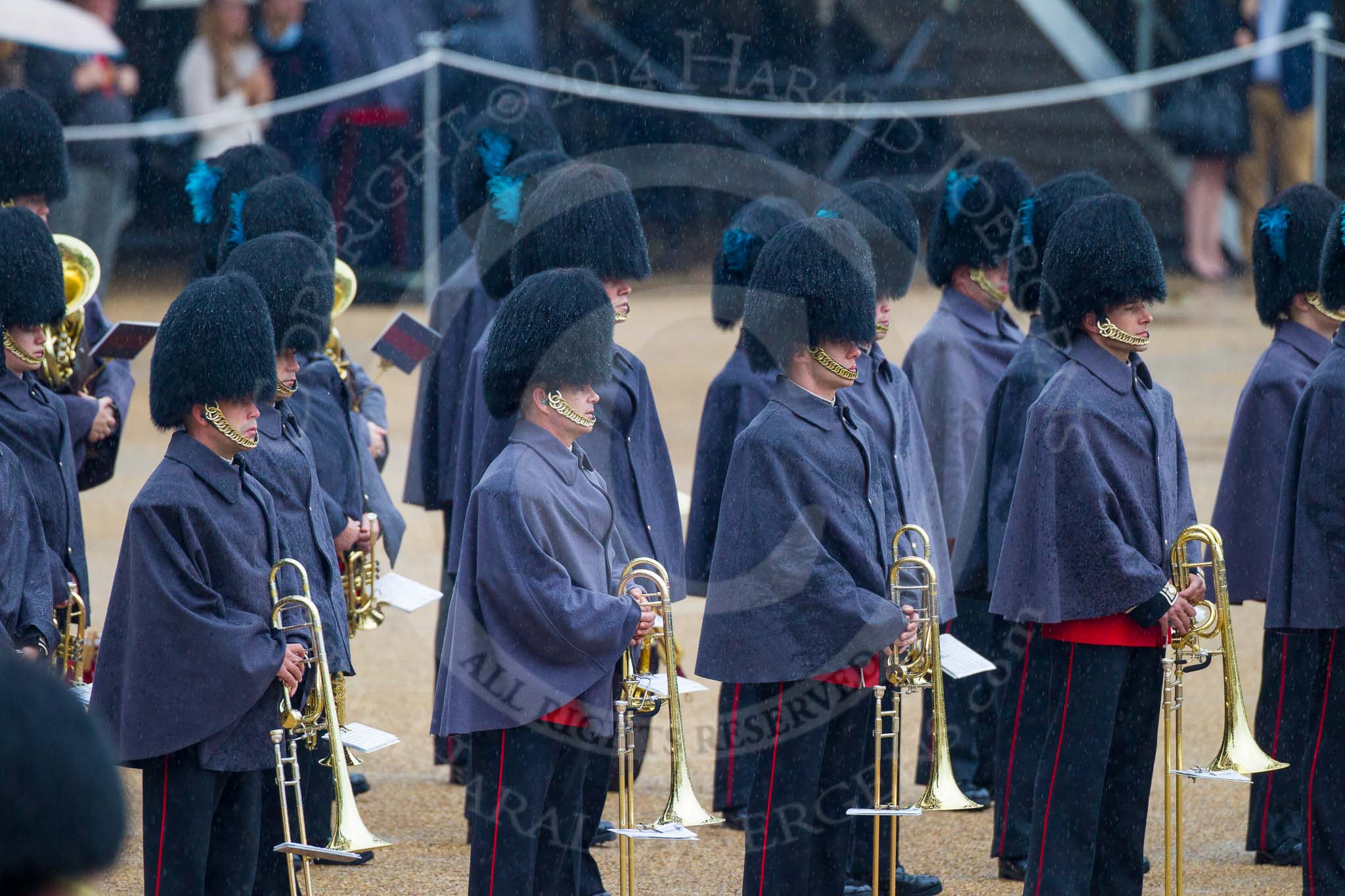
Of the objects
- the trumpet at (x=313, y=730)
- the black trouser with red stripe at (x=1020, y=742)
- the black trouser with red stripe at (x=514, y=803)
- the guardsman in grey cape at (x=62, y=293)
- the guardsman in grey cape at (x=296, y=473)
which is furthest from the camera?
the guardsman in grey cape at (x=62, y=293)

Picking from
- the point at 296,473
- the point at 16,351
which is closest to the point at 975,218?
the point at 296,473

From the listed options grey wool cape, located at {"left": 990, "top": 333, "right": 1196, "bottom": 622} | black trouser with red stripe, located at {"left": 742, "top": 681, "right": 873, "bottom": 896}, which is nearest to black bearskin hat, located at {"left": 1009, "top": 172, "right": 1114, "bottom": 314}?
grey wool cape, located at {"left": 990, "top": 333, "right": 1196, "bottom": 622}

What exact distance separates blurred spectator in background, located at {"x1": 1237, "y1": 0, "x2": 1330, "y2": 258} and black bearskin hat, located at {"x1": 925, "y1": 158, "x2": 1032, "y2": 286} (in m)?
6.31

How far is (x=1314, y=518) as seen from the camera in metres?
4.41

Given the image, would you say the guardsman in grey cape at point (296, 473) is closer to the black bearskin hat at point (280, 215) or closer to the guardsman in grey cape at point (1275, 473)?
the black bearskin hat at point (280, 215)

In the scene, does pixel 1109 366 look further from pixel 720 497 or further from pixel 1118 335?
pixel 720 497

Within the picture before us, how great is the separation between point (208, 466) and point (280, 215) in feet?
5.82

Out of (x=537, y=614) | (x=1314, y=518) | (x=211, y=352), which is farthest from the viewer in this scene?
(x=1314, y=518)

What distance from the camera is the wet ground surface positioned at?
4.87m

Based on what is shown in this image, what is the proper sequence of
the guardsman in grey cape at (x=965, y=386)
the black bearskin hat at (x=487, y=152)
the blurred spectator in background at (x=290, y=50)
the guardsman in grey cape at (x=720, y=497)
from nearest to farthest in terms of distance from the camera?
the guardsman in grey cape at (x=720, y=497)
the guardsman in grey cape at (x=965, y=386)
the black bearskin hat at (x=487, y=152)
the blurred spectator in background at (x=290, y=50)

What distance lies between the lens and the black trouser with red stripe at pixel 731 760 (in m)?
5.23

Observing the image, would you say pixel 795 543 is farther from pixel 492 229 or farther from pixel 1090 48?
pixel 1090 48

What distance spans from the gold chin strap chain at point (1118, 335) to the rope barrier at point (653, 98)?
688cm

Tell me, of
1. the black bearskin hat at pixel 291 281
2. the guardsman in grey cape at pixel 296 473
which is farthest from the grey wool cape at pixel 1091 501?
the black bearskin hat at pixel 291 281
